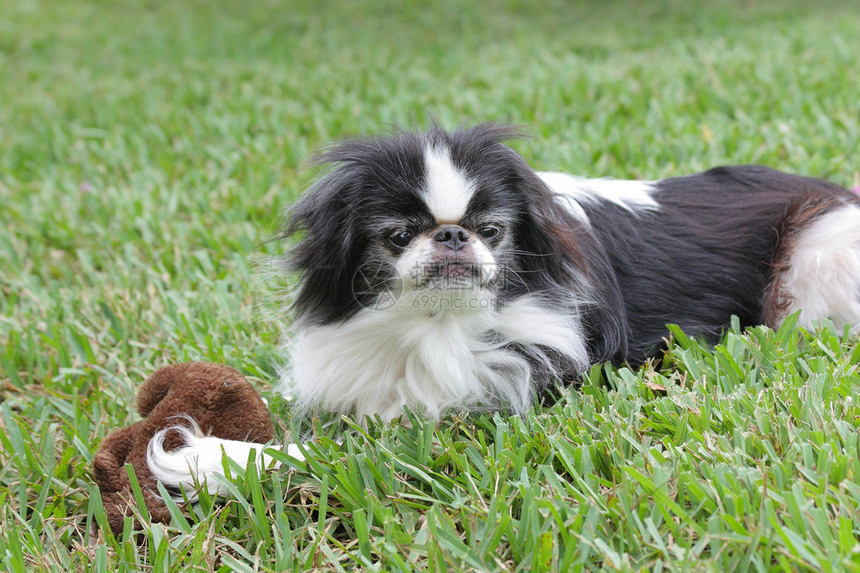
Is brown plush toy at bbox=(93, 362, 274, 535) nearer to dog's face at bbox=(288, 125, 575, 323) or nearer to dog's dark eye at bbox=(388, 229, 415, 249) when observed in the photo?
dog's face at bbox=(288, 125, 575, 323)

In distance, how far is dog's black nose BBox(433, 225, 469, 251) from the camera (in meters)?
2.52

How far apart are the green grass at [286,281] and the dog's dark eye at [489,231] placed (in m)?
0.59

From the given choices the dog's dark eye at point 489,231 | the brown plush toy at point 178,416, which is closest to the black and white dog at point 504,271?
the dog's dark eye at point 489,231

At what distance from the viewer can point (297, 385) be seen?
2990 mm

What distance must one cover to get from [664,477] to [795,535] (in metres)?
0.35

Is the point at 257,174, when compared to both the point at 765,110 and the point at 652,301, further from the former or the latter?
the point at 765,110

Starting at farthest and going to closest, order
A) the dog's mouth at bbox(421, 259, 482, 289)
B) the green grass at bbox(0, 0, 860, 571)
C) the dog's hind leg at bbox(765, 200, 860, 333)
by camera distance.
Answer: the dog's hind leg at bbox(765, 200, 860, 333)
the dog's mouth at bbox(421, 259, 482, 289)
the green grass at bbox(0, 0, 860, 571)

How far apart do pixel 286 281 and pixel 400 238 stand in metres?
0.65

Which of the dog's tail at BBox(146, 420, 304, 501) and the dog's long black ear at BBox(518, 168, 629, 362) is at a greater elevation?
the dog's long black ear at BBox(518, 168, 629, 362)

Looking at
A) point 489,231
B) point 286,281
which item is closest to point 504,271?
point 489,231

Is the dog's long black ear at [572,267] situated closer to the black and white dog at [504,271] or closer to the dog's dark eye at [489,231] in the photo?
the black and white dog at [504,271]

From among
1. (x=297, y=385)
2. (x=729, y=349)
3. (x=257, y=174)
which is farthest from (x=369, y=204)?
(x=257, y=174)

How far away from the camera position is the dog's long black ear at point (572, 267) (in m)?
2.72

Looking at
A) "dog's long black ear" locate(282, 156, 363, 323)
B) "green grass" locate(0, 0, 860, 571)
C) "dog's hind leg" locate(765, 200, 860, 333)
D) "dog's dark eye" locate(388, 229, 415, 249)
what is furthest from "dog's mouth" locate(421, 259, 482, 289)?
"dog's hind leg" locate(765, 200, 860, 333)
